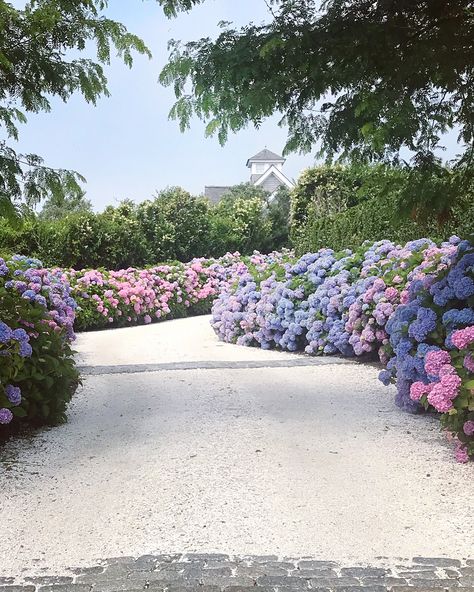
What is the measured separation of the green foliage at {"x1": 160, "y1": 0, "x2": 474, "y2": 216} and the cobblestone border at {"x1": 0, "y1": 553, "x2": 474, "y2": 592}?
2.07m

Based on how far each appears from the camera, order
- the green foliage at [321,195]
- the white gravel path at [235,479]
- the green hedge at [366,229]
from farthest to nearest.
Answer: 1. the green foliage at [321,195]
2. the green hedge at [366,229]
3. the white gravel path at [235,479]

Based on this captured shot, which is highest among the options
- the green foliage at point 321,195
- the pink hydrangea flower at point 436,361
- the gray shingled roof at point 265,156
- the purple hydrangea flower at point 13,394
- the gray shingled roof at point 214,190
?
the gray shingled roof at point 265,156

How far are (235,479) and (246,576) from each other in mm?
999

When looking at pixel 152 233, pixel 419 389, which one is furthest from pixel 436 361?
pixel 152 233

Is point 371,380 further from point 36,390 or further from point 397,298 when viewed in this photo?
point 36,390

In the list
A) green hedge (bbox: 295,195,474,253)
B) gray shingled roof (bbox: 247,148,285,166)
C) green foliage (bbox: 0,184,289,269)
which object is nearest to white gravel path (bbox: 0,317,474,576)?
green hedge (bbox: 295,195,474,253)

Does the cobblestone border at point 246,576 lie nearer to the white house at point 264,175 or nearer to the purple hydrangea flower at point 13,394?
the purple hydrangea flower at point 13,394

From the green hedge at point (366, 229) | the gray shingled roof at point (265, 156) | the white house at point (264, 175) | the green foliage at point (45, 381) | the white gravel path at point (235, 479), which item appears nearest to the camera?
the white gravel path at point (235, 479)

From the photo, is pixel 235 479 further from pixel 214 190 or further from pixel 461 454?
pixel 214 190

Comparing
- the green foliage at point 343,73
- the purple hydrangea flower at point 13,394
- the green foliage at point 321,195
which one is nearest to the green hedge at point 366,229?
the green foliage at point 321,195

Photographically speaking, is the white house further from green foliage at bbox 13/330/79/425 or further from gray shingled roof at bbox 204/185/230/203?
green foliage at bbox 13/330/79/425

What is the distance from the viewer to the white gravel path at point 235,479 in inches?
104

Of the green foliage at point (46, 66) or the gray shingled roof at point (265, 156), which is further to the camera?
the gray shingled roof at point (265, 156)

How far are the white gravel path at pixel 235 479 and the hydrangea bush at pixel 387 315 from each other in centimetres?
36
